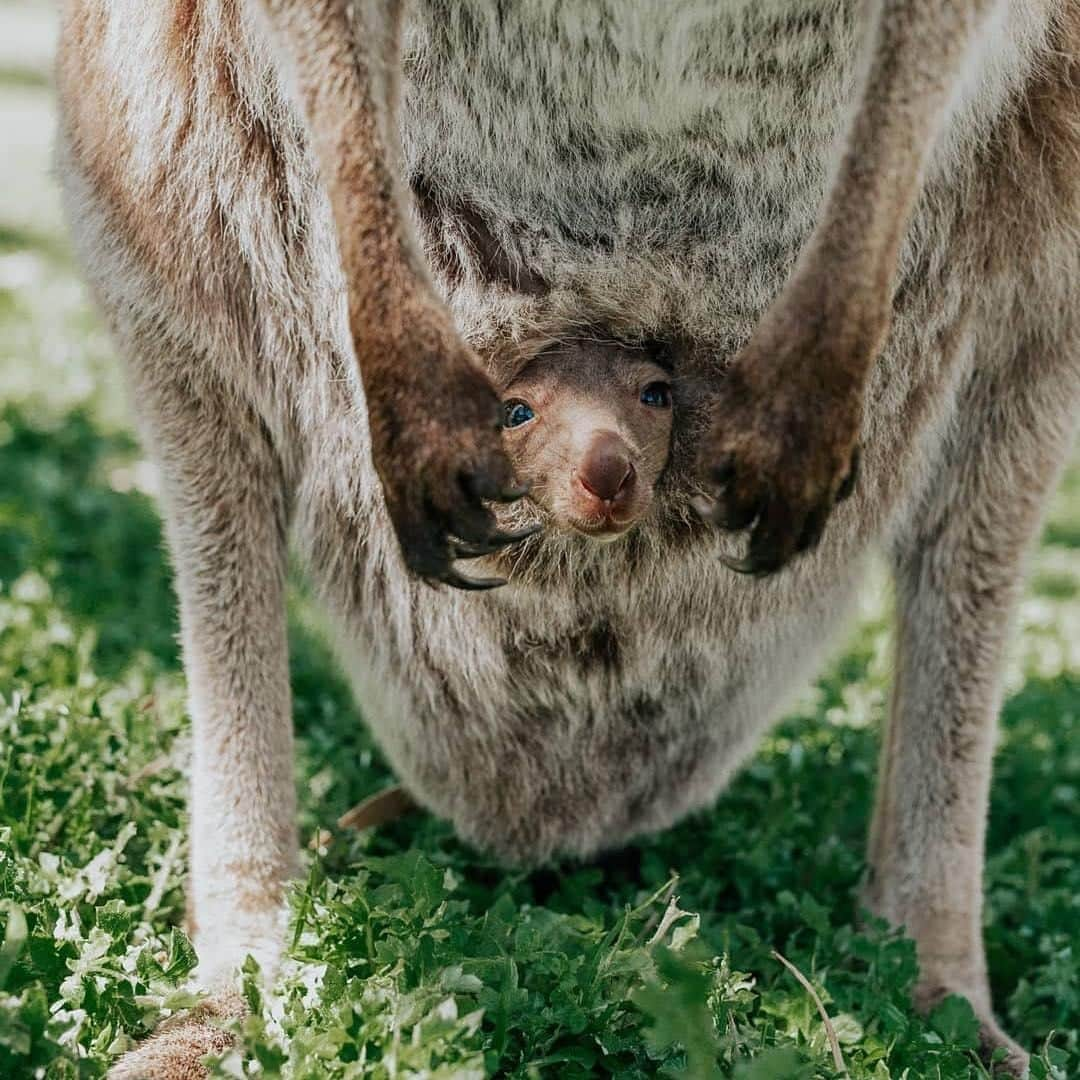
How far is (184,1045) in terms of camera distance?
236 cm

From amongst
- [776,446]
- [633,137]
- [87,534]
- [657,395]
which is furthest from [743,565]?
[87,534]

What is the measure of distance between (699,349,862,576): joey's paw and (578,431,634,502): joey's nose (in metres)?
0.21

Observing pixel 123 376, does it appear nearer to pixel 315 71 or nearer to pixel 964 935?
pixel 315 71

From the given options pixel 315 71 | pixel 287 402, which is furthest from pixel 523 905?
pixel 315 71

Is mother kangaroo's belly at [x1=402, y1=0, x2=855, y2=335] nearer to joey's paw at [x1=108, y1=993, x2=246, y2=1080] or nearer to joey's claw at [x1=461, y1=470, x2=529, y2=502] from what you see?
joey's claw at [x1=461, y1=470, x2=529, y2=502]

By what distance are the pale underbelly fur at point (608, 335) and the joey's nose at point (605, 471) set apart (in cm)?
29

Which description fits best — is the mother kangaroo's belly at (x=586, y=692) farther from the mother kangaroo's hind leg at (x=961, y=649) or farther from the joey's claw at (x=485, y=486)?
the joey's claw at (x=485, y=486)

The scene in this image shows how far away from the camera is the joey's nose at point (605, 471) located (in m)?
2.22

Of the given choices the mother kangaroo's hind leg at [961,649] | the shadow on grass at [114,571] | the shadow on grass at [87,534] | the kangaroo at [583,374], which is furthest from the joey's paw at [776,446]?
the shadow on grass at [87,534]

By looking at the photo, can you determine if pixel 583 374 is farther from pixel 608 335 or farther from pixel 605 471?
pixel 605 471

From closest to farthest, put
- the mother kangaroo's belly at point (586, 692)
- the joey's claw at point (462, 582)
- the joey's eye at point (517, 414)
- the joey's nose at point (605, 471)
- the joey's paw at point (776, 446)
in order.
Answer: the joey's paw at point (776, 446)
the joey's claw at point (462, 582)
the joey's nose at point (605, 471)
the joey's eye at point (517, 414)
the mother kangaroo's belly at point (586, 692)

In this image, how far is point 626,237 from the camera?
2414 millimetres

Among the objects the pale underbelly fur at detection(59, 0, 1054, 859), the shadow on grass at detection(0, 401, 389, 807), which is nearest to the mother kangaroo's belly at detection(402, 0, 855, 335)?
the pale underbelly fur at detection(59, 0, 1054, 859)

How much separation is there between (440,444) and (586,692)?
0.88 meters
